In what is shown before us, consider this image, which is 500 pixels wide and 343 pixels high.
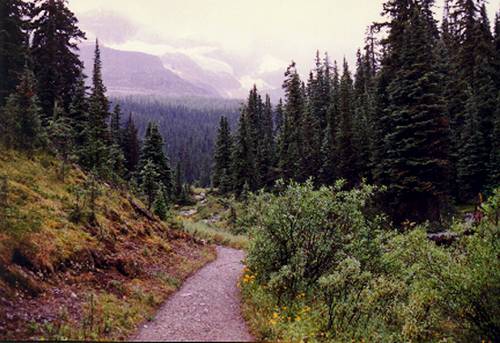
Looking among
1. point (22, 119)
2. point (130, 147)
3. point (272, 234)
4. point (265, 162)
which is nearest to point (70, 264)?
point (272, 234)

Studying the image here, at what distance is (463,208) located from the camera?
3353 centimetres

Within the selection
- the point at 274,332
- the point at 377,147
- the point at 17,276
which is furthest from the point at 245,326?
the point at 377,147

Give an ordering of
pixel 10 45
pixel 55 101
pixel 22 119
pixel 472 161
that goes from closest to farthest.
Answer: pixel 22 119 → pixel 10 45 → pixel 55 101 → pixel 472 161

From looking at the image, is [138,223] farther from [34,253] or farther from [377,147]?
[377,147]

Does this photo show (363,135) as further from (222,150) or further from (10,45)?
(10,45)

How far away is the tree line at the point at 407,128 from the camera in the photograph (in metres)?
27.2

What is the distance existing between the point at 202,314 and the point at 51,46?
26.2m

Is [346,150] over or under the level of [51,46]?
under

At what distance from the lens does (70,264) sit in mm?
10242

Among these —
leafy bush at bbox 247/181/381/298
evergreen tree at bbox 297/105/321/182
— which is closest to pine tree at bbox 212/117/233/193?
evergreen tree at bbox 297/105/321/182

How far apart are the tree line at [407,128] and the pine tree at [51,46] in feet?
83.2

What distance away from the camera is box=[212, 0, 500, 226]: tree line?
89.2ft

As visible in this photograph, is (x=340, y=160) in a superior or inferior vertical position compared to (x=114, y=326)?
superior

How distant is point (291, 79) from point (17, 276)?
59070 mm
